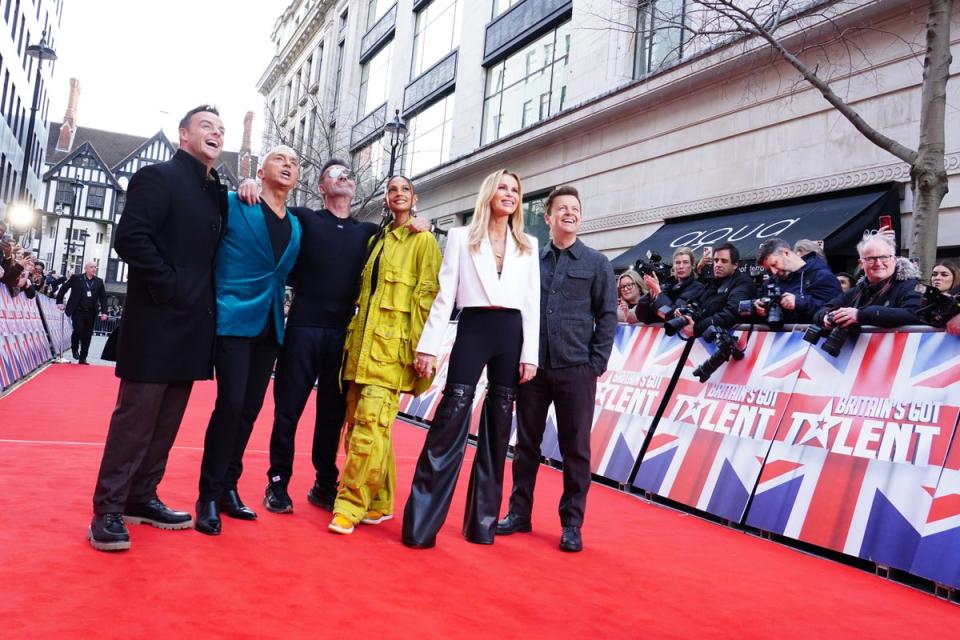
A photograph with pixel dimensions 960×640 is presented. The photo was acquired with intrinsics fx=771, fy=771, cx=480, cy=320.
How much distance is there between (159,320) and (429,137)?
22854mm

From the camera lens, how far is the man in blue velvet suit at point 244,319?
166 inches

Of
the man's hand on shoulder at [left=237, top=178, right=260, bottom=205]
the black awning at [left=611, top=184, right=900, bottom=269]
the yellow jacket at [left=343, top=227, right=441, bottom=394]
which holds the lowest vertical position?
the yellow jacket at [left=343, top=227, right=441, bottom=394]

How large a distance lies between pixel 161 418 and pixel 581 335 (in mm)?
2529

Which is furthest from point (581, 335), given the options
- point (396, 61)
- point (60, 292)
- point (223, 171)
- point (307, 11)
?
point (223, 171)

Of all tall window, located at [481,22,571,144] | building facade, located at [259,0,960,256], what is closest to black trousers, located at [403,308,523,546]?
building facade, located at [259,0,960,256]

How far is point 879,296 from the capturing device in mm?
→ 5668

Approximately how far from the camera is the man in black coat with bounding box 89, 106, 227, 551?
3707 millimetres

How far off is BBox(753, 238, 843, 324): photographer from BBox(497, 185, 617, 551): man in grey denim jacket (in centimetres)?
208

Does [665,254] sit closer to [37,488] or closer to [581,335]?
[581,335]

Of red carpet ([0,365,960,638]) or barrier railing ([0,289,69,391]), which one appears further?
barrier railing ([0,289,69,391])

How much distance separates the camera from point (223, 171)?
71.2 metres

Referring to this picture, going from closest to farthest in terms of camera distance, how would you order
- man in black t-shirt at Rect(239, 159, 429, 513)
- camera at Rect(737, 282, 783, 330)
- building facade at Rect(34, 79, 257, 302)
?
man in black t-shirt at Rect(239, 159, 429, 513) < camera at Rect(737, 282, 783, 330) < building facade at Rect(34, 79, 257, 302)

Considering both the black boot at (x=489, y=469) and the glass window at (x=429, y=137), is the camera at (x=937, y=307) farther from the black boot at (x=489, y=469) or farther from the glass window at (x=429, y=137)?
the glass window at (x=429, y=137)

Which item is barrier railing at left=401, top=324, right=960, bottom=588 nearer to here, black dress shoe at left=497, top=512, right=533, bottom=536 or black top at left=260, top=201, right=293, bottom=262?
black dress shoe at left=497, top=512, right=533, bottom=536
